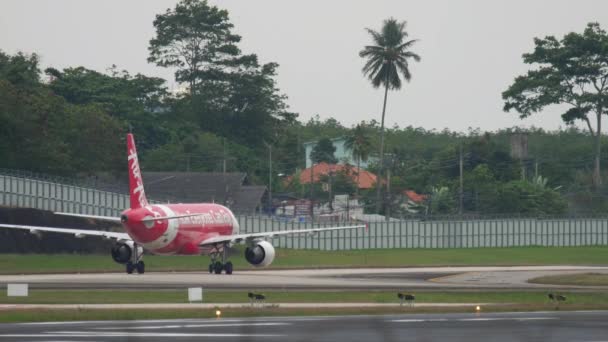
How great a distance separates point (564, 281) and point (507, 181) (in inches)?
3753

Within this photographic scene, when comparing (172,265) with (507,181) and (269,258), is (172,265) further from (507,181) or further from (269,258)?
(507,181)

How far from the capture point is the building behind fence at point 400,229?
100500mm

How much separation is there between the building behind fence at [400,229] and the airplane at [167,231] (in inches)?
885

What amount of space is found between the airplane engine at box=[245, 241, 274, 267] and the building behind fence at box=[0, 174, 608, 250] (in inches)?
1038

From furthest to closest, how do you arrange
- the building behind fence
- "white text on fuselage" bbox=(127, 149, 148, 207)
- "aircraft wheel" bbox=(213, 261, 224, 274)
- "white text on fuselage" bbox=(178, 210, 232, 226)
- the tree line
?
the tree line, the building behind fence, "aircraft wheel" bbox=(213, 261, 224, 274), "white text on fuselage" bbox=(178, 210, 232, 226), "white text on fuselage" bbox=(127, 149, 148, 207)

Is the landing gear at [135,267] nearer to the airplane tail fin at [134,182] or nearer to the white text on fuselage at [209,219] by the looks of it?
the white text on fuselage at [209,219]

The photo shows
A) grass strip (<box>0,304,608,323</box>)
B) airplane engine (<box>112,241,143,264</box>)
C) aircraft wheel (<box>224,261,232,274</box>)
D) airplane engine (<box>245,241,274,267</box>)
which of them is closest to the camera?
grass strip (<box>0,304,608,323</box>)

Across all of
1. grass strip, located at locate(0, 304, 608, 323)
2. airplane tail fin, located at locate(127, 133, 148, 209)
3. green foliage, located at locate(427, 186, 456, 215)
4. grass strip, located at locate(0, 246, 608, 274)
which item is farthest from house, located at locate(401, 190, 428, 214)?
grass strip, located at locate(0, 304, 608, 323)

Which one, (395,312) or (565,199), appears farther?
(565,199)

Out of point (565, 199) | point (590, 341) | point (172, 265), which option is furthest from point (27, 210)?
point (565, 199)

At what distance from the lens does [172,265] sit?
88.4 m

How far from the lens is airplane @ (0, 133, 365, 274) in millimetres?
71812

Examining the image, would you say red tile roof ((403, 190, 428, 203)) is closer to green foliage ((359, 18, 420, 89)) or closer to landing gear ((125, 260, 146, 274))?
A: green foliage ((359, 18, 420, 89))

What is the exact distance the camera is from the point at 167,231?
73.9 m
